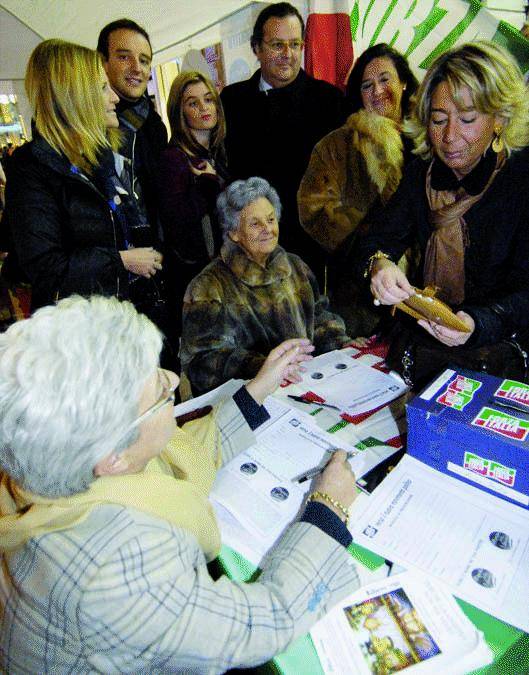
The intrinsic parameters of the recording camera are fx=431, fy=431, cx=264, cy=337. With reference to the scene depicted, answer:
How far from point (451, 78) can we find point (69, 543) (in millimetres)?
1574

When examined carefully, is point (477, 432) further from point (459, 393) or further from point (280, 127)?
point (280, 127)

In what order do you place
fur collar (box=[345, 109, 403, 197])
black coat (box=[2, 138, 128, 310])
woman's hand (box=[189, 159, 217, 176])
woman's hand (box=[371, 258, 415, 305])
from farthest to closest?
woman's hand (box=[189, 159, 217, 176]) → fur collar (box=[345, 109, 403, 197]) → black coat (box=[2, 138, 128, 310]) → woman's hand (box=[371, 258, 415, 305])

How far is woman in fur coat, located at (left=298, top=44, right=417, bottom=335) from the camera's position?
2.19 m

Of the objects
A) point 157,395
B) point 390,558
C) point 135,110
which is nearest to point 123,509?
point 157,395

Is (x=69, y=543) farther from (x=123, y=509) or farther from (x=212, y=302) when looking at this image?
(x=212, y=302)

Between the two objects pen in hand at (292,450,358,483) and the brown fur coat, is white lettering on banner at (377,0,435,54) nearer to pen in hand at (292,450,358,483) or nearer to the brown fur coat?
the brown fur coat

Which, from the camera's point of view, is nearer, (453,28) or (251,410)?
(251,410)

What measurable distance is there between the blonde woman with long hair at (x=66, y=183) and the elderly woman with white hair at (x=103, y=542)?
1.05m

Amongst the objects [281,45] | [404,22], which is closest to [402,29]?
[404,22]

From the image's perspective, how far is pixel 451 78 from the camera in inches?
52.4

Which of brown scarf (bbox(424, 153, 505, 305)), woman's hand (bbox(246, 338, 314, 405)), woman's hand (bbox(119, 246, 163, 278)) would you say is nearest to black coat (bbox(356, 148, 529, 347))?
brown scarf (bbox(424, 153, 505, 305))

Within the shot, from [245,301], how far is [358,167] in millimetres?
988

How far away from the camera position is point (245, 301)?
2.03 meters

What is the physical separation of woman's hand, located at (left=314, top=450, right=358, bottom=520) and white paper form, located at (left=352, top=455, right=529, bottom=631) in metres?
0.06
